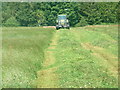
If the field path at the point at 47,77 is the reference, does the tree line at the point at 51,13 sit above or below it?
below

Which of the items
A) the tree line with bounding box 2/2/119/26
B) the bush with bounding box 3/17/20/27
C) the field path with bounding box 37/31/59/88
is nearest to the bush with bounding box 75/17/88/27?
the tree line with bounding box 2/2/119/26

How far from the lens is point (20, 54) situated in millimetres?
24641

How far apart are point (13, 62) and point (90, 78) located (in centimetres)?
561

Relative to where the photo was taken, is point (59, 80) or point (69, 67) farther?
point (69, 67)

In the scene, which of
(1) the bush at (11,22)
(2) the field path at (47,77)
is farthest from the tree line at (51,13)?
(2) the field path at (47,77)

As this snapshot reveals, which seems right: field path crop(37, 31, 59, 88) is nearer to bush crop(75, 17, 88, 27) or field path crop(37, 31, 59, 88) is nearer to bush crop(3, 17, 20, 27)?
bush crop(3, 17, 20, 27)

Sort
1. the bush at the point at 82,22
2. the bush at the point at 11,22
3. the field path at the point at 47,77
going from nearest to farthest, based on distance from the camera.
A: the field path at the point at 47,77 → the bush at the point at 11,22 → the bush at the point at 82,22

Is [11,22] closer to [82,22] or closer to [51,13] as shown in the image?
[51,13]

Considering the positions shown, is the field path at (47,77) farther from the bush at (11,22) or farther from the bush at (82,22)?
the bush at (82,22)

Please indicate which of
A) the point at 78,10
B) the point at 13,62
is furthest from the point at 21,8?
the point at 13,62

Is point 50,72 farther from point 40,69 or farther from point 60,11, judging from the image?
point 60,11

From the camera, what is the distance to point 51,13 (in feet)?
384

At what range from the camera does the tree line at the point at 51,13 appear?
Result: 114m

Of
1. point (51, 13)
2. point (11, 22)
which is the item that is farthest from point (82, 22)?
point (11, 22)
